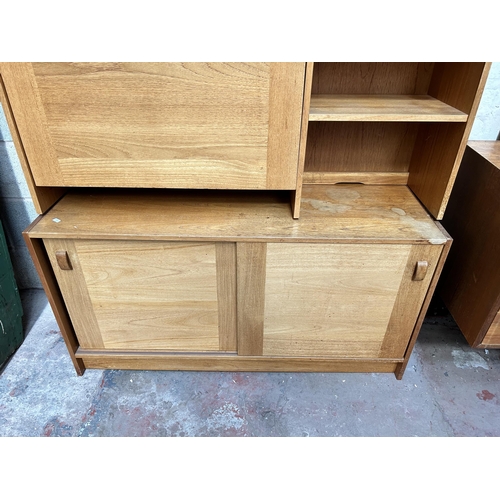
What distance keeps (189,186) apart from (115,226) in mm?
243

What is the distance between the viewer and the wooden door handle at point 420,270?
3.44 feet

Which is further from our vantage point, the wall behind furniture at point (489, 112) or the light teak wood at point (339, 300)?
the wall behind furniture at point (489, 112)

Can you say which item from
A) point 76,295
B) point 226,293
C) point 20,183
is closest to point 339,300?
point 226,293

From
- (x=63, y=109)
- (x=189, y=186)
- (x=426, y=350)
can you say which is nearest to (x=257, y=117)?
(x=189, y=186)

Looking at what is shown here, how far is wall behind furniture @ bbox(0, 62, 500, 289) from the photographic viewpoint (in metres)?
1.37

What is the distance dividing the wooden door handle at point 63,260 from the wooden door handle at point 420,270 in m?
1.01

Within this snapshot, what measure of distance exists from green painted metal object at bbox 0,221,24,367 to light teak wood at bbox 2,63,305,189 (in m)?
0.50

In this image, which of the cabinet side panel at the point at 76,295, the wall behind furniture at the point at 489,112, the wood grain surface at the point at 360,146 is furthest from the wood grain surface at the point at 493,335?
the cabinet side panel at the point at 76,295

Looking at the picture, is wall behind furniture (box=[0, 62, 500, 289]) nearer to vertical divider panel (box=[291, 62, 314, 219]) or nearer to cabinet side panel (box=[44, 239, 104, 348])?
cabinet side panel (box=[44, 239, 104, 348])

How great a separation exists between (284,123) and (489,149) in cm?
83

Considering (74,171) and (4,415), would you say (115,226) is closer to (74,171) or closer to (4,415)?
(74,171)

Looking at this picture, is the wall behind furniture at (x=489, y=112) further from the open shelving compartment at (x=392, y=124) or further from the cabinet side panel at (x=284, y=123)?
the cabinet side panel at (x=284, y=123)

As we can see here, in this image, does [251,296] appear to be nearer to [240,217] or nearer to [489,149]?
[240,217]

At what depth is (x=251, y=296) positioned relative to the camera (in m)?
1.13
